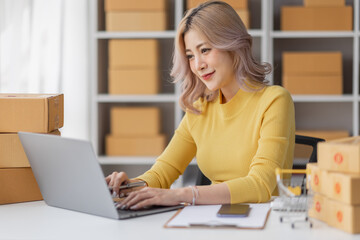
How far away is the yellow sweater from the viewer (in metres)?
1.83

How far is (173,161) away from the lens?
2043 millimetres

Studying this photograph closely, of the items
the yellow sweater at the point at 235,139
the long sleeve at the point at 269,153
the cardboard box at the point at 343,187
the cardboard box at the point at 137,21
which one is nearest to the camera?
the cardboard box at the point at 343,187

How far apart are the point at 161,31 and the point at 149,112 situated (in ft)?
1.65

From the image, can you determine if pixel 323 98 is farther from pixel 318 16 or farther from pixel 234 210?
pixel 234 210

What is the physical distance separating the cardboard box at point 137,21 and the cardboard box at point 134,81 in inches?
10.2

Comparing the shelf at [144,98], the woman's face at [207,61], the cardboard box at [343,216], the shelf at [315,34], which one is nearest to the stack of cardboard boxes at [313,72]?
the shelf at [315,34]

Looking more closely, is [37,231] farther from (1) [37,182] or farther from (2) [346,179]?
(2) [346,179]

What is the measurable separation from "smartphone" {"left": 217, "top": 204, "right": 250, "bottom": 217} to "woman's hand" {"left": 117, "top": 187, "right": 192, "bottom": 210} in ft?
0.39

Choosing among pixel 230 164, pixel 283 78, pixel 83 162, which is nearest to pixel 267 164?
pixel 230 164

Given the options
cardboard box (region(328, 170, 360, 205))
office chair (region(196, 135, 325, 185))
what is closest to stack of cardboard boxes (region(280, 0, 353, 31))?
office chair (region(196, 135, 325, 185))

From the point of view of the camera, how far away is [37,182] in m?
1.67

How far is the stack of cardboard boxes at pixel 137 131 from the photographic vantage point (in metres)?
3.57

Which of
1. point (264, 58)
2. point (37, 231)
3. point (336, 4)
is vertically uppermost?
point (336, 4)

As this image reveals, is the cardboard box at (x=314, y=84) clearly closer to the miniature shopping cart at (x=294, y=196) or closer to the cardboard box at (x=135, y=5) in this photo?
the cardboard box at (x=135, y=5)
